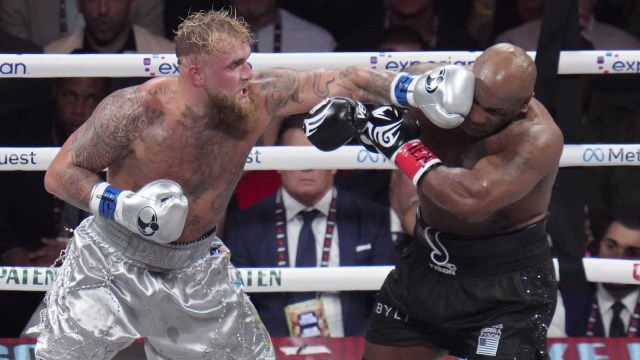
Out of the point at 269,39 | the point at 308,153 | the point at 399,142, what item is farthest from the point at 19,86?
the point at 399,142

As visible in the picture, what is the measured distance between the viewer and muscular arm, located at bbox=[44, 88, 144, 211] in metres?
2.79

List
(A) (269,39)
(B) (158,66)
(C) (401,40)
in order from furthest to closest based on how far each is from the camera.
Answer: (A) (269,39), (C) (401,40), (B) (158,66)

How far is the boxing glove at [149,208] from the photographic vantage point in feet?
8.64

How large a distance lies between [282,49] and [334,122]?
4.20ft

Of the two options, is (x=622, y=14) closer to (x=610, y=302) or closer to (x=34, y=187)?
(x=610, y=302)

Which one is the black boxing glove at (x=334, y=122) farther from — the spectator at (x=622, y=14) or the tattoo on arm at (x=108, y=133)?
the spectator at (x=622, y=14)

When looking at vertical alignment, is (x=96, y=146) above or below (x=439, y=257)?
above

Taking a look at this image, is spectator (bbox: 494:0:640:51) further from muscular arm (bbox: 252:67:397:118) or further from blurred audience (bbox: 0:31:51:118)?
blurred audience (bbox: 0:31:51:118)

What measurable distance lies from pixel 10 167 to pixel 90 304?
0.85 metres

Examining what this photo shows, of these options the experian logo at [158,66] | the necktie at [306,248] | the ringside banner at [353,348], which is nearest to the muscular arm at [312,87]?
the experian logo at [158,66]

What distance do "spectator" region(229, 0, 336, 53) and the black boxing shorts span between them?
4.08 feet

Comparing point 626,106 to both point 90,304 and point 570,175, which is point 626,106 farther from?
point 90,304

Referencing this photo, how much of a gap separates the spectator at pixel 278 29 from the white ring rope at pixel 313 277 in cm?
94

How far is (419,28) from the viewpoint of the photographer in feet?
13.3
